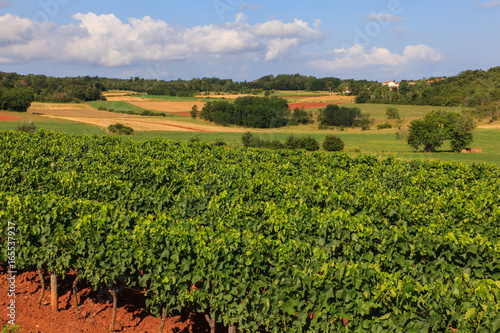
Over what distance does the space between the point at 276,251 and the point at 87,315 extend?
17.3ft

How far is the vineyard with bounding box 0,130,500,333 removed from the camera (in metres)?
7.27

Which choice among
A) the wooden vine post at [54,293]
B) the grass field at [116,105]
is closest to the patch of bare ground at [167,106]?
the grass field at [116,105]

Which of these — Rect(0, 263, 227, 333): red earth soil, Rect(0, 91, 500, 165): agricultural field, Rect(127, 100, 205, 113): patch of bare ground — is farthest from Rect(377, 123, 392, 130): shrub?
Rect(0, 263, 227, 333): red earth soil

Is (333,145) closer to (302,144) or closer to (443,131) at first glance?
(302,144)

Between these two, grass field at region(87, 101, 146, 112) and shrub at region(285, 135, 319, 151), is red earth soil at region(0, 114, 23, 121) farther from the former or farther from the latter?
shrub at region(285, 135, 319, 151)

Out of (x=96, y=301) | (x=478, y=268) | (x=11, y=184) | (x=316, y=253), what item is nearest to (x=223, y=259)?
(x=316, y=253)

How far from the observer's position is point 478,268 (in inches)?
385

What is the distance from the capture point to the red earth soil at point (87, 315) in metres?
9.59

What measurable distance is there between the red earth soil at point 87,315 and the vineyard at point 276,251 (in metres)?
0.41

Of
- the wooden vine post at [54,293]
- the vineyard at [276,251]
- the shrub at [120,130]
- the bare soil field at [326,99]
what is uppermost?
the bare soil field at [326,99]

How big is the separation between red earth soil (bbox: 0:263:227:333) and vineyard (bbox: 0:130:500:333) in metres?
0.41

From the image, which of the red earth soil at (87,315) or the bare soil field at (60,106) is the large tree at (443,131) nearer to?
the red earth soil at (87,315)

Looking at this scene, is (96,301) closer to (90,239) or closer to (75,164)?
(90,239)

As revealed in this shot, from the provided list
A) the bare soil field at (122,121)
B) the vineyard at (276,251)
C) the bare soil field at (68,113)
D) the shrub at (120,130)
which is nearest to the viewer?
the vineyard at (276,251)
